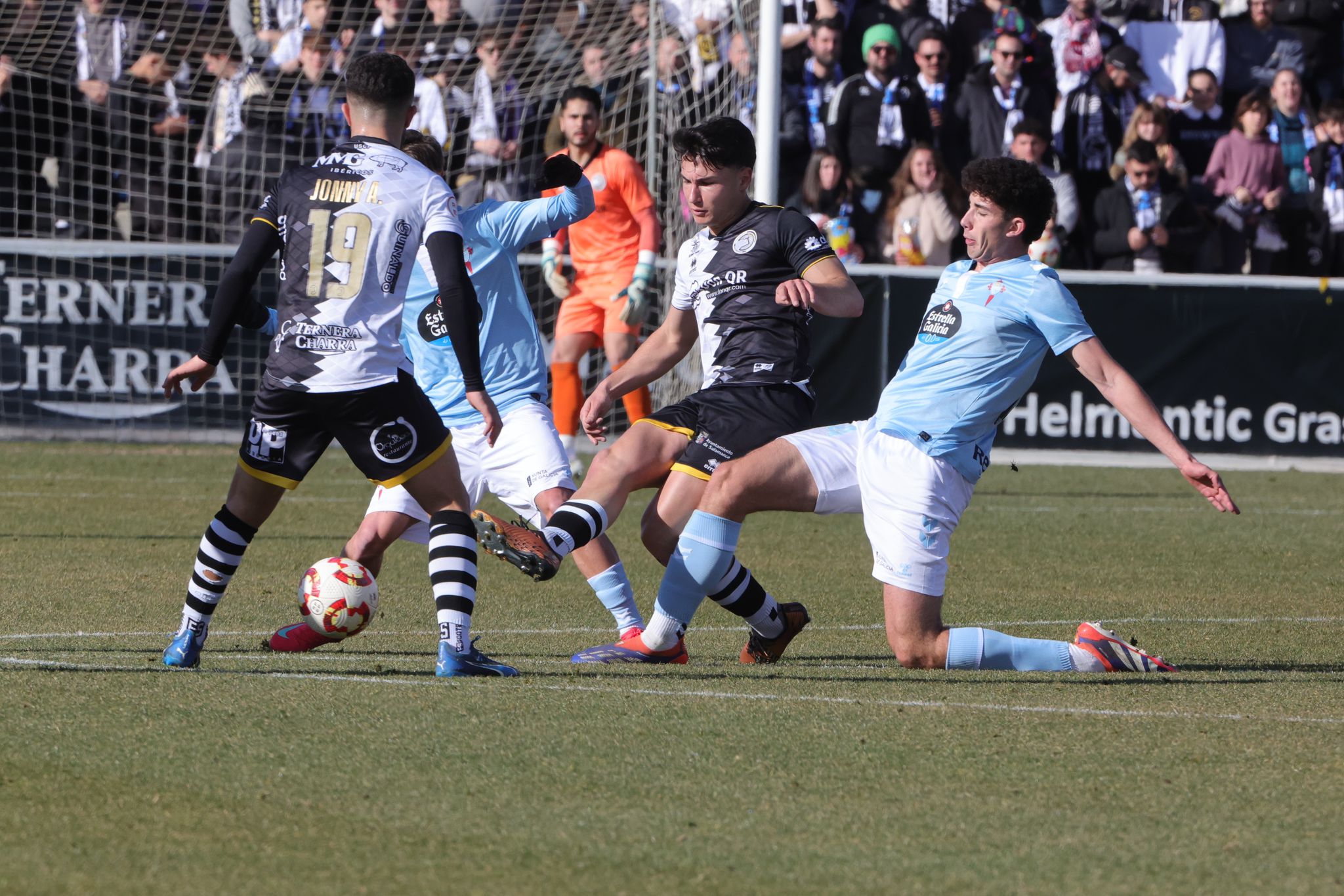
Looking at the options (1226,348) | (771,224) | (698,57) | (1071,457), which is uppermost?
(698,57)

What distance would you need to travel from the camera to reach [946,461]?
20.2 feet

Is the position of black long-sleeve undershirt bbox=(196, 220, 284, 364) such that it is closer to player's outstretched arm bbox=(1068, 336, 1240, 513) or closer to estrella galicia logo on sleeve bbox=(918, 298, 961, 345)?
estrella galicia logo on sleeve bbox=(918, 298, 961, 345)

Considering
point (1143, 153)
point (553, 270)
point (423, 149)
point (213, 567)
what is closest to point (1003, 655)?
point (213, 567)

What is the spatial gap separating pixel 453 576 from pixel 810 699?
4.01 feet

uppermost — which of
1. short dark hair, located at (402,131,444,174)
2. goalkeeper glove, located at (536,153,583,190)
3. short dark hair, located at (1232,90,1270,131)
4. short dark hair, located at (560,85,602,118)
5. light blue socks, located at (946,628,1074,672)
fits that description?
short dark hair, located at (1232,90,1270,131)

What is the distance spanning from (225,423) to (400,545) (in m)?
5.49

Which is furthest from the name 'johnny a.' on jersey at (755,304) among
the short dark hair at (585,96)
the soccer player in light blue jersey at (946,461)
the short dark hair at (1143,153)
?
the short dark hair at (1143,153)

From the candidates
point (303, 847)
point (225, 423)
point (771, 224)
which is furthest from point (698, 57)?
point (303, 847)

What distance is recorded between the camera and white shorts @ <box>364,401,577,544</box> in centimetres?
709

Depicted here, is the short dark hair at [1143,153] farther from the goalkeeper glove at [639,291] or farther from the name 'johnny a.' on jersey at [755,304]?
the name 'johnny a.' on jersey at [755,304]

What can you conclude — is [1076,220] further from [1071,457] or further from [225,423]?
[225,423]

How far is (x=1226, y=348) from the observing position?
1456cm

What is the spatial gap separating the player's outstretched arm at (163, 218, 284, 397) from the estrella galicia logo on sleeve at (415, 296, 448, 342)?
5.02 feet

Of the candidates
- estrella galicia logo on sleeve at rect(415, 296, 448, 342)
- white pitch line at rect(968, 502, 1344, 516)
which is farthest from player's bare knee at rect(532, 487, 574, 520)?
white pitch line at rect(968, 502, 1344, 516)
